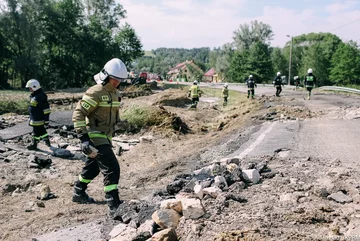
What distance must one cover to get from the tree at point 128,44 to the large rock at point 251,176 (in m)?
45.8

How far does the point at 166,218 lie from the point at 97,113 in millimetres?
2140

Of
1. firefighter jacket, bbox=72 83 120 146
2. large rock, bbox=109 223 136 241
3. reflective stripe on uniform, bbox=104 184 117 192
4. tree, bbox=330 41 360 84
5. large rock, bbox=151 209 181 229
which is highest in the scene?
tree, bbox=330 41 360 84

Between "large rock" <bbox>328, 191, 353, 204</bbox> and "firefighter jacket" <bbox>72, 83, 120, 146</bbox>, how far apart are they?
3072mm

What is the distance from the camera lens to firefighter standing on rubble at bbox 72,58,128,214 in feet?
16.8

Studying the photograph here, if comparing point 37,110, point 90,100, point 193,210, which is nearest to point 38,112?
point 37,110

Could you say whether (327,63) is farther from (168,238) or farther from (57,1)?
(168,238)

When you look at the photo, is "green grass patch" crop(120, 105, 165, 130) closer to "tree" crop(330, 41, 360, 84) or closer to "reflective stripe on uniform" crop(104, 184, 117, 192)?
"reflective stripe on uniform" crop(104, 184, 117, 192)

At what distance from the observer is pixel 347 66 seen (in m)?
69.8

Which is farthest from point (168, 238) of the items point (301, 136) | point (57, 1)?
point (57, 1)

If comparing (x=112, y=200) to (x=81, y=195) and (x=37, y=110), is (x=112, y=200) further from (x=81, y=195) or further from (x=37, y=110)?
(x=37, y=110)

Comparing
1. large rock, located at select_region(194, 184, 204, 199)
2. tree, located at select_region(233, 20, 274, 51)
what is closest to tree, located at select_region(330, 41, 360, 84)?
tree, located at select_region(233, 20, 274, 51)

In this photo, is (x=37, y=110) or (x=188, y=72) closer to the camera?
(x=37, y=110)

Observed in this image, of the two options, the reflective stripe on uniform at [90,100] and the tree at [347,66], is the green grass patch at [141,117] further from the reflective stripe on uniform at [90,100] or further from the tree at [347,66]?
the tree at [347,66]

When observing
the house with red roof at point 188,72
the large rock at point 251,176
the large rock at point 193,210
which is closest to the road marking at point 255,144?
the large rock at point 251,176
